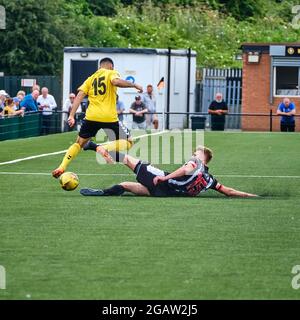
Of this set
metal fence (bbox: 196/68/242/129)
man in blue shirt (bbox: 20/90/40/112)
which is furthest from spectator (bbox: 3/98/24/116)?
metal fence (bbox: 196/68/242/129)

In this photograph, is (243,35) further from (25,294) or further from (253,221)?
(25,294)

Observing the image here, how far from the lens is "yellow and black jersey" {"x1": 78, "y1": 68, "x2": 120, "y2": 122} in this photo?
63.4ft

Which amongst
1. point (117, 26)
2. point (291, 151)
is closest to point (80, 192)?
point (291, 151)

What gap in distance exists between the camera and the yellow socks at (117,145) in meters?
18.8

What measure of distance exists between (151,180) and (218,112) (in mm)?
27166

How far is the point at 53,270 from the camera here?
1073 cm

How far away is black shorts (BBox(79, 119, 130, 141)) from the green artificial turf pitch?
28.1 inches

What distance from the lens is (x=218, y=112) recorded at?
4403cm

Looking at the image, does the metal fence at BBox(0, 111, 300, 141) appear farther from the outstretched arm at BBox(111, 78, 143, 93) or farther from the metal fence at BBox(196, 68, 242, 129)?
the outstretched arm at BBox(111, 78, 143, 93)

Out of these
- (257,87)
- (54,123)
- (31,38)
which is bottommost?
(54,123)

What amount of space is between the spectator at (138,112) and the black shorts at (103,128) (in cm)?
2160
